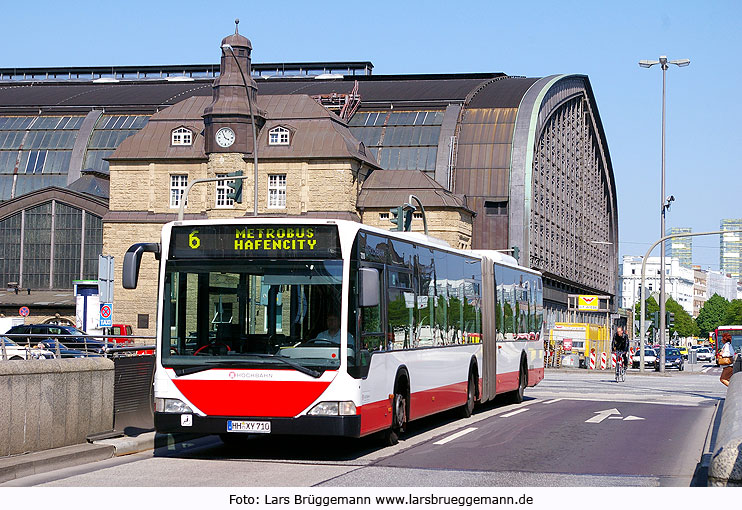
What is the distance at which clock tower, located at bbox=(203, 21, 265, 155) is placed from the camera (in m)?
65.8

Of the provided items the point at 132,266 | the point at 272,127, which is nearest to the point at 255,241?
the point at 132,266

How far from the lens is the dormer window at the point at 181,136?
6838cm

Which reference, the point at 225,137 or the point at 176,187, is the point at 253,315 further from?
the point at 176,187

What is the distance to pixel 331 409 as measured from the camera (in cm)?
1294

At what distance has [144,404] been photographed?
1594cm

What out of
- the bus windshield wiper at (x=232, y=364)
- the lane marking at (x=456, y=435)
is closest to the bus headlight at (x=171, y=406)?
the bus windshield wiper at (x=232, y=364)

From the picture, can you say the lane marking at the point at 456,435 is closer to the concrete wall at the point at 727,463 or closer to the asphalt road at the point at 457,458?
the asphalt road at the point at 457,458

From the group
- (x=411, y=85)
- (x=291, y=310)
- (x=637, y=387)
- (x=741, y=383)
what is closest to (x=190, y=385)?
(x=291, y=310)

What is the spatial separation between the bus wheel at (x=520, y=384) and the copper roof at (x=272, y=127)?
42.1 meters

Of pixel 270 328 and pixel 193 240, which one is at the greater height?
pixel 193 240

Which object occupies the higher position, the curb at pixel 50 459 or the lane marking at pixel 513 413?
the curb at pixel 50 459

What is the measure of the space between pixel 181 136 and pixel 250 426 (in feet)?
187

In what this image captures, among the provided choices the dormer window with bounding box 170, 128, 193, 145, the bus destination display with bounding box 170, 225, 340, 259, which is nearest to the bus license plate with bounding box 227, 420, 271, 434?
the bus destination display with bounding box 170, 225, 340, 259

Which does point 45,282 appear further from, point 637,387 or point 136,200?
point 637,387
